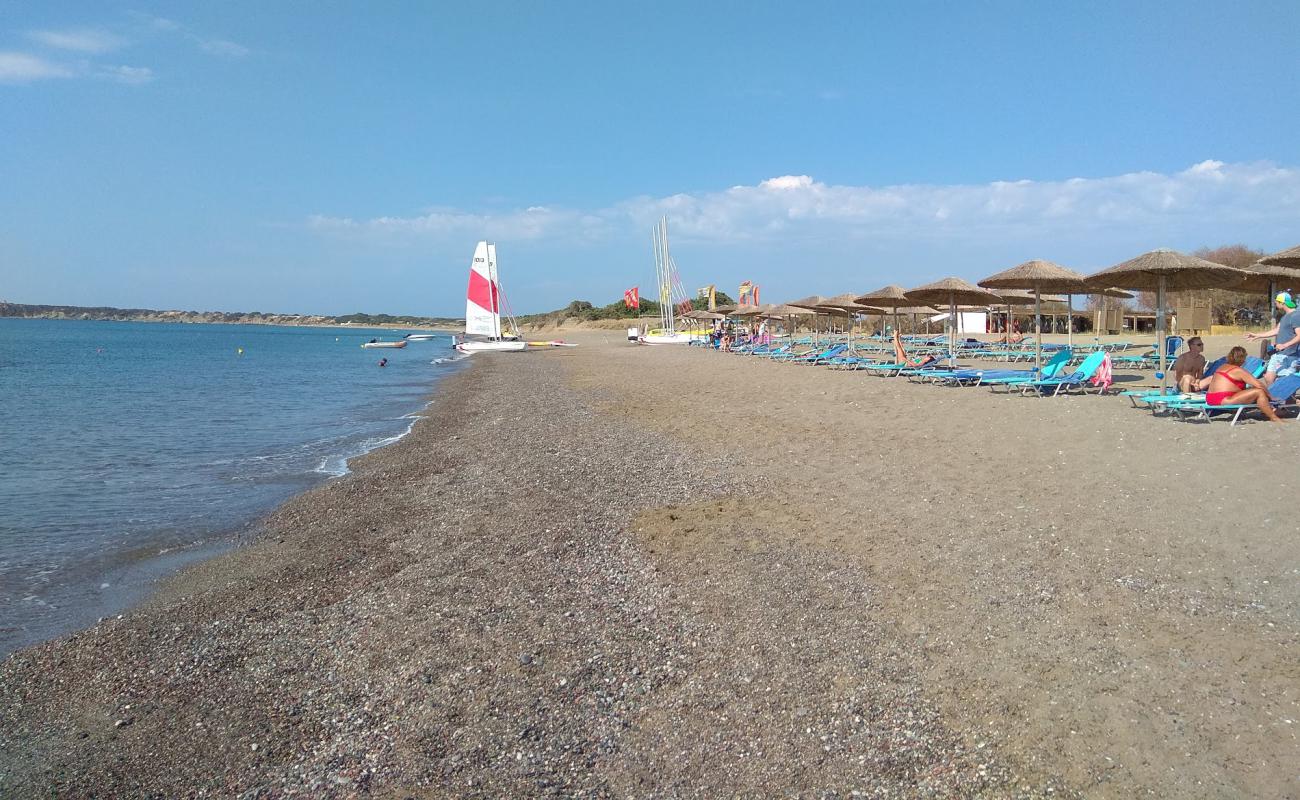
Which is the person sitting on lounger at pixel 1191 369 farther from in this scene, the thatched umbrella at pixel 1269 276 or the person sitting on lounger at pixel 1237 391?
the thatched umbrella at pixel 1269 276

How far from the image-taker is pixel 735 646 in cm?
390

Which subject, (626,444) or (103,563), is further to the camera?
(626,444)

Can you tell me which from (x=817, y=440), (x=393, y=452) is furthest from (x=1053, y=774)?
(x=393, y=452)

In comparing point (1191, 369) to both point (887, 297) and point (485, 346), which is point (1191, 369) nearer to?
point (887, 297)

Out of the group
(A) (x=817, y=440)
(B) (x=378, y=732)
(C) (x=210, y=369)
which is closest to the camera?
(B) (x=378, y=732)

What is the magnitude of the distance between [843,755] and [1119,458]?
5883mm

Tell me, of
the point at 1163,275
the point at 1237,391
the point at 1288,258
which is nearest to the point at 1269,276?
the point at 1288,258

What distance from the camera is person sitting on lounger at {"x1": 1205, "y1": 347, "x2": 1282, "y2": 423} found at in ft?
27.5

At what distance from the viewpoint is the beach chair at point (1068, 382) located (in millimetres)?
12445

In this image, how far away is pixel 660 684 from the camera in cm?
357

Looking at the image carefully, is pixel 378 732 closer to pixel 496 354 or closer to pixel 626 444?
pixel 626 444

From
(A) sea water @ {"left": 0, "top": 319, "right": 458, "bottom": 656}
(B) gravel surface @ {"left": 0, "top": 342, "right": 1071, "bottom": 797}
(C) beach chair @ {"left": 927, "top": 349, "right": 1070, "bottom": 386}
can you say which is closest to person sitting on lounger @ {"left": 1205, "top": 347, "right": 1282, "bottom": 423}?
(C) beach chair @ {"left": 927, "top": 349, "right": 1070, "bottom": 386}

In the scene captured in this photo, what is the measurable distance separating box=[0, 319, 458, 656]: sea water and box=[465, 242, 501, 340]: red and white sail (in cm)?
1292

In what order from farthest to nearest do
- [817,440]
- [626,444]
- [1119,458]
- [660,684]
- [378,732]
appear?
[626,444]
[817,440]
[1119,458]
[660,684]
[378,732]
